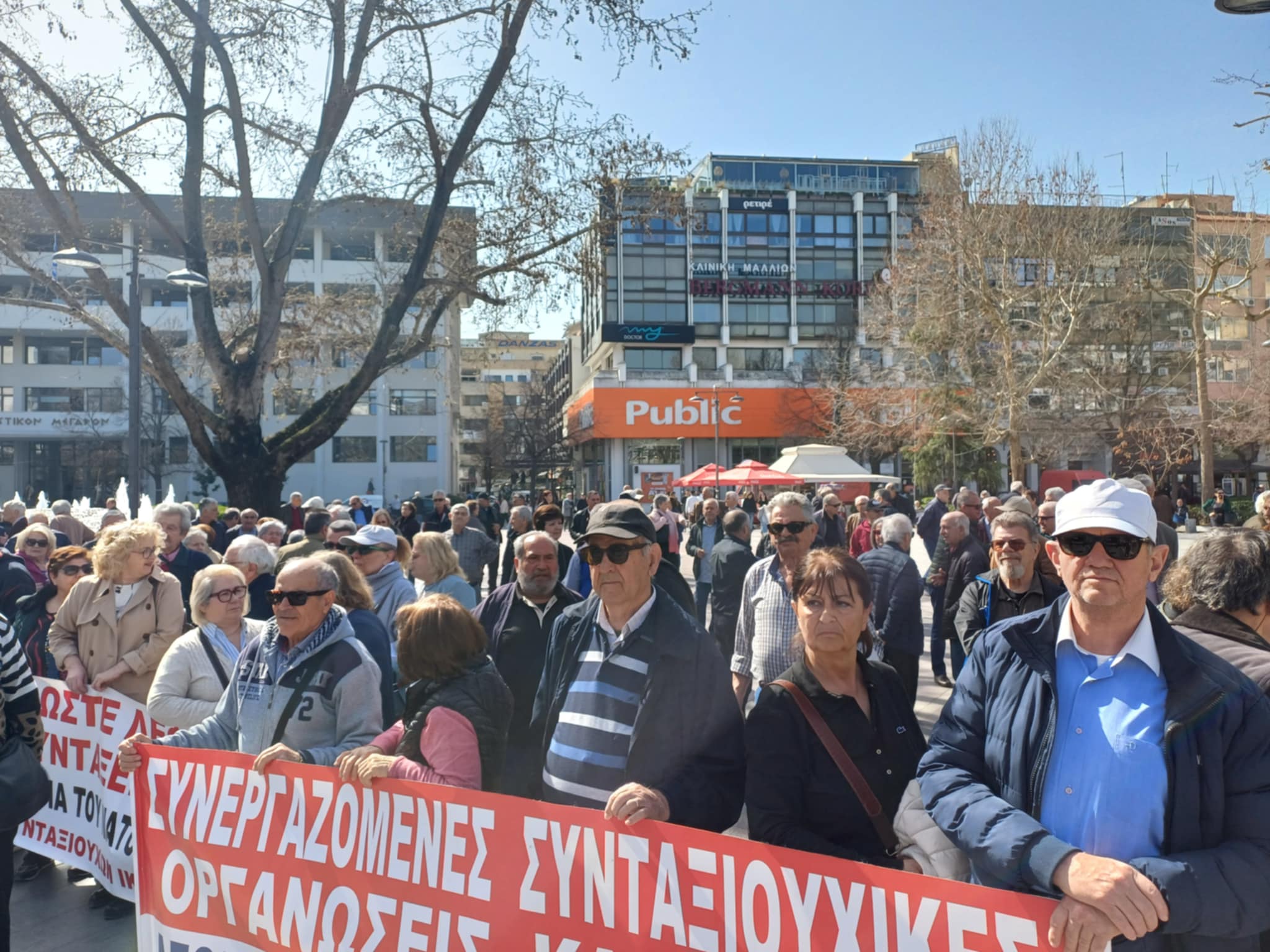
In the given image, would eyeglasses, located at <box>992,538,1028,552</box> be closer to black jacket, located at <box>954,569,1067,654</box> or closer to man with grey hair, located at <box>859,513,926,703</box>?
black jacket, located at <box>954,569,1067,654</box>

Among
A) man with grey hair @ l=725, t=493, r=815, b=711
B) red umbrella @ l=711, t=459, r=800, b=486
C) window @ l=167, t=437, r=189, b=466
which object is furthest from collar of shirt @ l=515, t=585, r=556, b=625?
window @ l=167, t=437, r=189, b=466

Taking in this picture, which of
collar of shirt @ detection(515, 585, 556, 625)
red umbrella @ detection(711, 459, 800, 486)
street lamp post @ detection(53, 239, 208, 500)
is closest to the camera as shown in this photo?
collar of shirt @ detection(515, 585, 556, 625)

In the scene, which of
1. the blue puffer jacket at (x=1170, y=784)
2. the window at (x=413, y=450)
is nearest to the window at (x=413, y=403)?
the window at (x=413, y=450)

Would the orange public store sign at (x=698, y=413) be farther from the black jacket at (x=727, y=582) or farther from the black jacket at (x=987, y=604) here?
the black jacket at (x=987, y=604)

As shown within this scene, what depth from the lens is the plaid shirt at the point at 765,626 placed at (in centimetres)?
505

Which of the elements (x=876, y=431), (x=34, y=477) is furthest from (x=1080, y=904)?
(x=34, y=477)

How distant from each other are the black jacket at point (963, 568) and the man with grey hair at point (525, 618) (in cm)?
392

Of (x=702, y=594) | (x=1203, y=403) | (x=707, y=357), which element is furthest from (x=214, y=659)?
(x=707, y=357)

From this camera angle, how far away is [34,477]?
192ft

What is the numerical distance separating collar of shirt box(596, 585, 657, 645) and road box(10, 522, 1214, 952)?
2.91m

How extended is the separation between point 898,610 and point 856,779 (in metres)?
3.53

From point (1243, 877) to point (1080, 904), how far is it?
0.33 m

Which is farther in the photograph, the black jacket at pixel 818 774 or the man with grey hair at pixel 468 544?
the man with grey hair at pixel 468 544

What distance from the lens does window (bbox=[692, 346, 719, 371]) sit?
2249 inches
